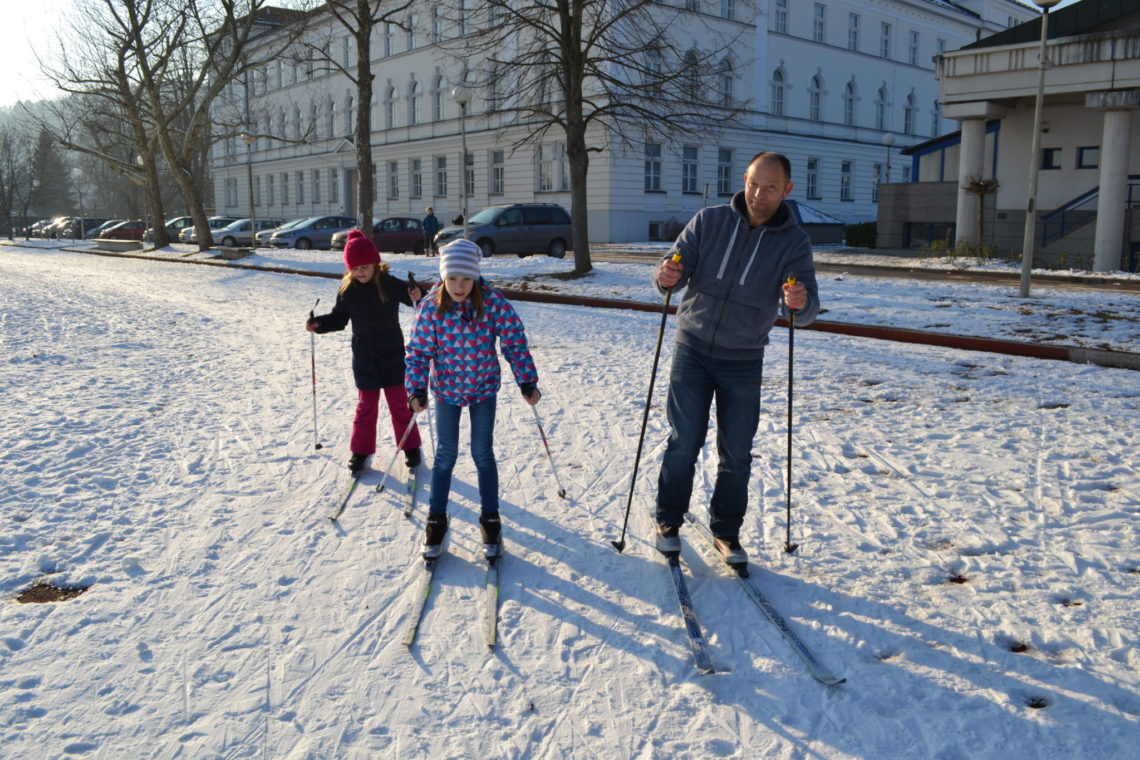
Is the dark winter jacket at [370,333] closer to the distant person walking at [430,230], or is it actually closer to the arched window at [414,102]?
the distant person walking at [430,230]

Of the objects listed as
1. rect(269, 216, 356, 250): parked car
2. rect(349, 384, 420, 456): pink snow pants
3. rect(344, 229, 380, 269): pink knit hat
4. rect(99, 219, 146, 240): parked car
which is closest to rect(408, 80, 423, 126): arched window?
rect(99, 219, 146, 240): parked car

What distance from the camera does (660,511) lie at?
4711mm

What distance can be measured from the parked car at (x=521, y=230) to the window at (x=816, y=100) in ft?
84.4

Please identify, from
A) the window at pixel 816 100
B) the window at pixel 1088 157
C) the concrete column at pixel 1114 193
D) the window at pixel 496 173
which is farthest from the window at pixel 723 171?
the concrete column at pixel 1114 193

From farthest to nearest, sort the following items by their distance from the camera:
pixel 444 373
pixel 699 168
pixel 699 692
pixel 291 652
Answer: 1. pixel 699 168
2. pixel 444 373
3. pixel 291 652
4. pixel 699 692

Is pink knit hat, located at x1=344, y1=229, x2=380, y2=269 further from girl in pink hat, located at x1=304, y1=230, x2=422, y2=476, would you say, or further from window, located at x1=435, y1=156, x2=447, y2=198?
window, located at x1=435, y1=156, x2=447, y2=198

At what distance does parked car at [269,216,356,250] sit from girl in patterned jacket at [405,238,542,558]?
106 feet

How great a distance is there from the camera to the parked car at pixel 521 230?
1045 inches

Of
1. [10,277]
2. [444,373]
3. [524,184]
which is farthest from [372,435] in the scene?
[524,184]

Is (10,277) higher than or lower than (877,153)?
lower

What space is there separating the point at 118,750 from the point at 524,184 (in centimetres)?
4162

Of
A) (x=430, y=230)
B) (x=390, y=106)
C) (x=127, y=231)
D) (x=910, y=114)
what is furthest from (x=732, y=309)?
(x=910, y=114)

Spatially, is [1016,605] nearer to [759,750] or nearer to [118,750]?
[759,750]

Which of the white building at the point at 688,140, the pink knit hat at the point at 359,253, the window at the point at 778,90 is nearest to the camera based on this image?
the pink knit hat at the point at 359,253
